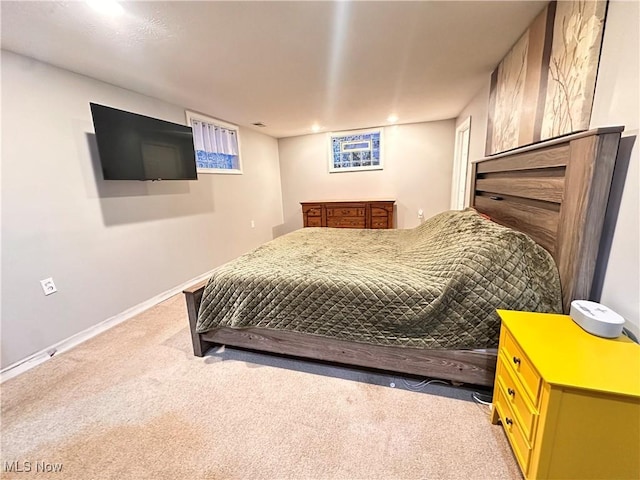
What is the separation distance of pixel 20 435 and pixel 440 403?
221cm

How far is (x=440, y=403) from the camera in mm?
1451

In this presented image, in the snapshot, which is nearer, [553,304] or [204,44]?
[553,304]

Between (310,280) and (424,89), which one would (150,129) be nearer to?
(310,280)

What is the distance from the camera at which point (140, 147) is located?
2473 mm

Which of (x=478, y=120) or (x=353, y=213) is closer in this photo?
(x=478, y=120)

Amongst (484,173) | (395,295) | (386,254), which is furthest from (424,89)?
(395,295)

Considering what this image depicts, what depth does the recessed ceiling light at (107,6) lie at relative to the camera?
136cm

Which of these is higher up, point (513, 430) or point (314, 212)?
point (314, 212)

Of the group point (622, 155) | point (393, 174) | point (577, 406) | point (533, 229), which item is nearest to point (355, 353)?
point (577, 406)

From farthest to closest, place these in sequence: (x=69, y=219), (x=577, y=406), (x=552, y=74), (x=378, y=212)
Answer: (x=378, y=212)
(x=69, y=219)
(x=552, y=74)
(x=577, y=406)

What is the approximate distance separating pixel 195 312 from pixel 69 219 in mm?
1372

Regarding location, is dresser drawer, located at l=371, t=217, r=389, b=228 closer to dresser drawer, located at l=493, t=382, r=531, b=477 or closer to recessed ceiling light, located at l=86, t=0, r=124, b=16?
dresser drawer, located at l=493, t=382, r=531, b=477

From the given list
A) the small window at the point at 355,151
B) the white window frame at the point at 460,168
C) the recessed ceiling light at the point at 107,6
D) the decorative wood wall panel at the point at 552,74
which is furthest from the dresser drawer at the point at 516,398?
the small window at the point at 355,151

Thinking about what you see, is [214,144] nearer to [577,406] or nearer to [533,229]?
[533,229]
